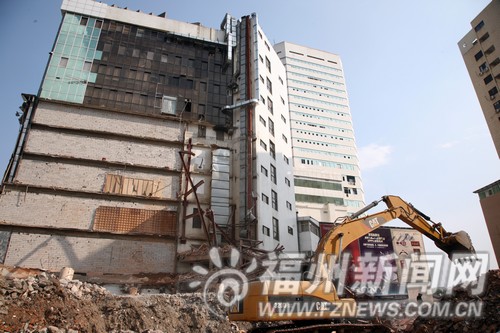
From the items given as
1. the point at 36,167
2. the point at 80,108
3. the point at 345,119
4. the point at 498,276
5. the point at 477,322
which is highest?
the point at 345,119

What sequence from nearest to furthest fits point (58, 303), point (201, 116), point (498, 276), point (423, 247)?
point (58, 303), point (498, 276), point (201, 116), point (423, 247)

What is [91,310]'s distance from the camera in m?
12.9

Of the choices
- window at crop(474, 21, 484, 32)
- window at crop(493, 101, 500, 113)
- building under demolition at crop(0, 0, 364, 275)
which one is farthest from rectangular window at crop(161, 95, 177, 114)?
window at crop(474, 21, 484, 32)

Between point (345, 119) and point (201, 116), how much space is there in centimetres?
5940

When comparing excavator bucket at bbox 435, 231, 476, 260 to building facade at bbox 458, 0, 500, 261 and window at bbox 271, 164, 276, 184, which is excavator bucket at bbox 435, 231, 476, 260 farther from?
building facade at bbox 458, 0, 500, 261

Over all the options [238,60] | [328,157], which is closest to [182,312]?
[238,60]

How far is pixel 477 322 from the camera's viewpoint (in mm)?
10844

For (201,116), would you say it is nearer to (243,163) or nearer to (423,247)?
(243,163)

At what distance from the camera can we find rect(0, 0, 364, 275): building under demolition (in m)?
25.4

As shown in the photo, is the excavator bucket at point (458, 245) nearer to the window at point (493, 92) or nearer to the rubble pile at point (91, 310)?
the rubble pile at point (91, 310)

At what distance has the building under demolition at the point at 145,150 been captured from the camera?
2544 centimetres

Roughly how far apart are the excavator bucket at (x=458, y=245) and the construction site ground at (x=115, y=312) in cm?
138

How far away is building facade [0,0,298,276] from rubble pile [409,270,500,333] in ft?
48.6

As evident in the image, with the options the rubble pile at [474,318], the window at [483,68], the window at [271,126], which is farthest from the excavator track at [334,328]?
the window at [483,68]
